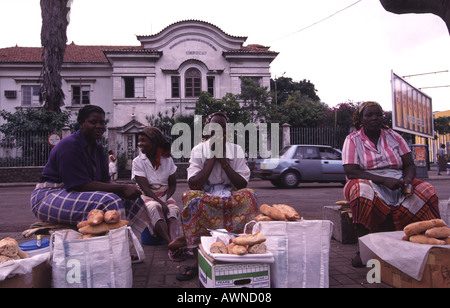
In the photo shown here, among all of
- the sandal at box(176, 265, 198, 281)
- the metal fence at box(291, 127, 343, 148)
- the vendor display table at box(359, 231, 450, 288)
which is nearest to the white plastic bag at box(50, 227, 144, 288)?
the sandal at box(176, 265, 198, 281)

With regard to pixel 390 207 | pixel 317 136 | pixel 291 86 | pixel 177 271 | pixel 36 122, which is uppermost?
pixel 291 86

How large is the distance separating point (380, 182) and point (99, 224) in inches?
105

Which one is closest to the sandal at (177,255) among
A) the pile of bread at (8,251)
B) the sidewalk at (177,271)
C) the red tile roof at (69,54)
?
the sidewalk at (177,271)

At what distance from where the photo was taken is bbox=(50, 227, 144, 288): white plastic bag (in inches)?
95.0

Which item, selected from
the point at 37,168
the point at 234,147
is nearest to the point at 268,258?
the point at 234,147

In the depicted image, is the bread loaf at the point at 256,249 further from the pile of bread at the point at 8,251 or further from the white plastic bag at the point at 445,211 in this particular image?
the white plastic bag at the point at 445,211

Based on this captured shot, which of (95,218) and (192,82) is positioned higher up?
(192,82)

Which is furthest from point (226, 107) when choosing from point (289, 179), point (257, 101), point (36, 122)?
point (36, 122)

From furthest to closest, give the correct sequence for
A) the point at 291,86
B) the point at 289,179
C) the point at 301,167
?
the point at 291,86
the point at 301,167
the point at 289,179

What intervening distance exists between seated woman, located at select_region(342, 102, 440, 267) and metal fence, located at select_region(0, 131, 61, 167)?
17110 mm

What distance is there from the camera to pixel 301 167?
13.1 m

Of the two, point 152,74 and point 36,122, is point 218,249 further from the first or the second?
point 152,74

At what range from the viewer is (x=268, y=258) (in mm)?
2432
